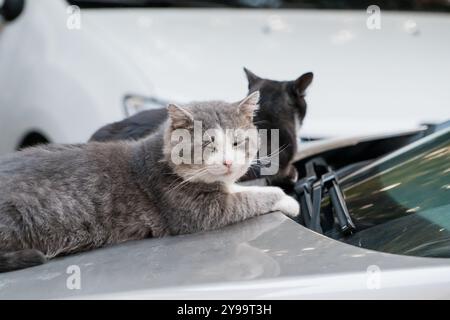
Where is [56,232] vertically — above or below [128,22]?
below

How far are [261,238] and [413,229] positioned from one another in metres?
0.45

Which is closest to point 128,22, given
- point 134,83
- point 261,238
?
point 134,83

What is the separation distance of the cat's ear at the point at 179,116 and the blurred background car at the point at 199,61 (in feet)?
5.77

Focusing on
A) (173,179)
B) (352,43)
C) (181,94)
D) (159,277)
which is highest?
(352,43)

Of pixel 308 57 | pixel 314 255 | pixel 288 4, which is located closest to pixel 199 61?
pixel 308 57

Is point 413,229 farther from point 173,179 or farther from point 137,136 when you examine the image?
point 137,136

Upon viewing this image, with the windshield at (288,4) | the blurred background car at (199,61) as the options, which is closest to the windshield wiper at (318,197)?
the blurred background car at (199,61)

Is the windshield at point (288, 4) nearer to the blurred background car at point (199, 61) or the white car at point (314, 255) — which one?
the blurred background car at point (199, 61)

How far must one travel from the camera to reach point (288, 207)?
268 cm

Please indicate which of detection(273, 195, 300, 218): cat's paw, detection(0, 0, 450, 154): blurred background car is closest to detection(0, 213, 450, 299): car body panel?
detection(273, 195, 300, 218): cat's paw

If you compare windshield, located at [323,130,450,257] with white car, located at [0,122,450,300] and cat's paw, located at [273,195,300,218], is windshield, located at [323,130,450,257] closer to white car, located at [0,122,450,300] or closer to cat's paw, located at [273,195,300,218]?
white car, located at [0,122,450,300]

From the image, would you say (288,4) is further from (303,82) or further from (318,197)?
(318,197)

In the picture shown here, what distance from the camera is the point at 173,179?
2.78 m

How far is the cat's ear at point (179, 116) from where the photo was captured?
2771 mm
